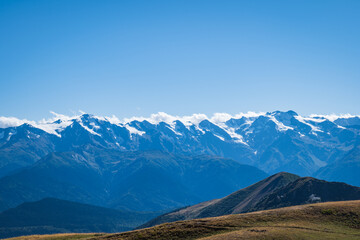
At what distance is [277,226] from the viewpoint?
82.2 metres

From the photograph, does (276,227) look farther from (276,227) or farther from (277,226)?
(277,226)

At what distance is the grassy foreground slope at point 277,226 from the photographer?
7525 cm

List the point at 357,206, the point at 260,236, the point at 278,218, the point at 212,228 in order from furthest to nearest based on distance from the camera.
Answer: the point at 357,206 → the point at 278,218 → the point at 212,228 → the point at 260,236

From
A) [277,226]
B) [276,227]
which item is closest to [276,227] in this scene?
[276,227]

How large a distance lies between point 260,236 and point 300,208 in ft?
100

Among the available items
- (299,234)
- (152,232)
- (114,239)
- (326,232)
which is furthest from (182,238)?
(326,232)

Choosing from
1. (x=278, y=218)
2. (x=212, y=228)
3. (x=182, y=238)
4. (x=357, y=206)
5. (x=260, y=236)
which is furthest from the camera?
(x=357, y=206)

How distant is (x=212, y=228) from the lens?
3310 inches

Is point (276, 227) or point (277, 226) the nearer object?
point (276, 227)

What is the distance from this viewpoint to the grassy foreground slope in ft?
247

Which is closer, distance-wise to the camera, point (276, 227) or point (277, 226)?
point (276, 227)

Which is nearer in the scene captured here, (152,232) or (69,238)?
(152,232)

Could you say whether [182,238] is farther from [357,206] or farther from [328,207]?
[357,206]

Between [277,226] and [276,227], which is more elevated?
[277,226]
